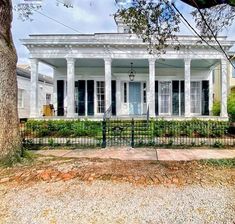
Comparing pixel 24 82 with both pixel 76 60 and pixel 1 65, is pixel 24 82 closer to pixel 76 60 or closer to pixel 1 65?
pixel 76 60

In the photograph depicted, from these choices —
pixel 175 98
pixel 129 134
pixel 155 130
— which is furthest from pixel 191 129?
pixel 175 98

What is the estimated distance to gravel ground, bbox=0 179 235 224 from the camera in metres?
3.86

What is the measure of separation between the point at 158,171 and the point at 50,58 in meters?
13.6

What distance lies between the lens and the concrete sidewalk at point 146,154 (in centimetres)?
895

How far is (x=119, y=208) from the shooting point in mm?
4148

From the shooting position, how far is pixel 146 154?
9469mm

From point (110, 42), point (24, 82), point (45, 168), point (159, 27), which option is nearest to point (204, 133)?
point (159, 27)

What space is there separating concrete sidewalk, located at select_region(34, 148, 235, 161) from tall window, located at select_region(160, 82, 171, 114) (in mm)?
10252

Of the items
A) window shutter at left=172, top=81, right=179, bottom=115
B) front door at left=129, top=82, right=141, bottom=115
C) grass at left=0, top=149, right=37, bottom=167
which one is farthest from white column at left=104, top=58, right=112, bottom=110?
grass at left=0, top=149, right=37, bottom=167

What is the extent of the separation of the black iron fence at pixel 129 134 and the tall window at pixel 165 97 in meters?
6.40

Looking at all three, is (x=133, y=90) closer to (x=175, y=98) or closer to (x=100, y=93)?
(x=100, y=93)

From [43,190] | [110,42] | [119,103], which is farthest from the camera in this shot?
[119,103]

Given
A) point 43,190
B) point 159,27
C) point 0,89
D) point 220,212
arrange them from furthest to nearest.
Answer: point 159,27, point 0,89, point 43,190, point 220,212

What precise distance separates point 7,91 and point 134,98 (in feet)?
47.6
